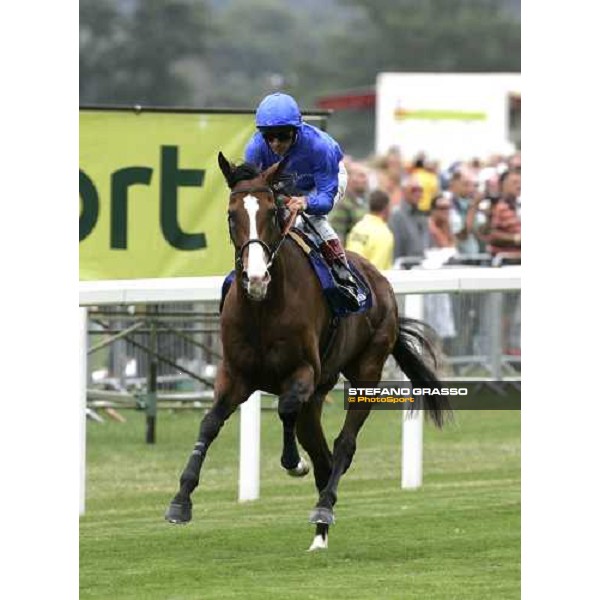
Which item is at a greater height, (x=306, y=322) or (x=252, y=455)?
(x=306, y=322)

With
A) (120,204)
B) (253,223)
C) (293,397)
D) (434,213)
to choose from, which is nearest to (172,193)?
(120,204)

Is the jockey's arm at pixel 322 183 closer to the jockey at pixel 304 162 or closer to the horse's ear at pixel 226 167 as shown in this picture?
the jockey at pixel 304 162

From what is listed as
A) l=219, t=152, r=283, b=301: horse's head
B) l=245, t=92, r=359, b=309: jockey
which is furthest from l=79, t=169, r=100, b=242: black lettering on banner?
l=219, t=152, r=283, b=301: horse's head

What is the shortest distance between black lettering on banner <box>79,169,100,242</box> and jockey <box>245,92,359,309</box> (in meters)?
3.09

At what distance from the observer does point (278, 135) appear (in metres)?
9.22

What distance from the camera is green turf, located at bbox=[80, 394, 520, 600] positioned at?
336 inches

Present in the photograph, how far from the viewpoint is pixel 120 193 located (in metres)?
12.9

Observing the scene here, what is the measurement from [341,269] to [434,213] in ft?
32.8

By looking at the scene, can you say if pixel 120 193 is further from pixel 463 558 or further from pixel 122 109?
pixel 463 558

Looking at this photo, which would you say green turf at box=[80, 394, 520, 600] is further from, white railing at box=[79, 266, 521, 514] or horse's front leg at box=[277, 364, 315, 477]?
horse's front leg at box=[277, 364, 315, 477]

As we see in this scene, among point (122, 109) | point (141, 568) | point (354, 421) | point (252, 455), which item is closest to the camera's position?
point (141, 568)
